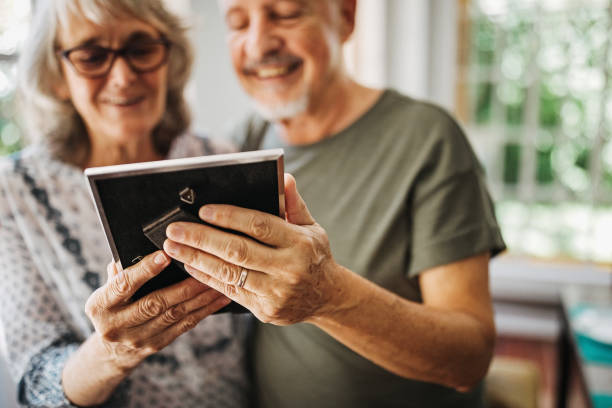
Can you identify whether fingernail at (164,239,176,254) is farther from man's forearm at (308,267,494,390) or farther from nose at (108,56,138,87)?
nose at (108,56,138,87)

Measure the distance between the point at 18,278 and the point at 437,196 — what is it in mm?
888

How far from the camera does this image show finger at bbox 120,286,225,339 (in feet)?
2.38

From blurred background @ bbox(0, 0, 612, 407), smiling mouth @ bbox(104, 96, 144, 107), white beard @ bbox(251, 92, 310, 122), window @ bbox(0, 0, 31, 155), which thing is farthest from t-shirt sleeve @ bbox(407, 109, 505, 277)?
blurred background @ bbox(0, 0, 612, 407)

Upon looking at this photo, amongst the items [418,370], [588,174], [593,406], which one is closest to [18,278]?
[418,370]

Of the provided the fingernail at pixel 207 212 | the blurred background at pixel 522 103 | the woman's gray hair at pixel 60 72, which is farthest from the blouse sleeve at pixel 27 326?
the blurred background at pixel 522 103

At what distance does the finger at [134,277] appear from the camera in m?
0.66

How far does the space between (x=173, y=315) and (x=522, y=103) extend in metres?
3.05

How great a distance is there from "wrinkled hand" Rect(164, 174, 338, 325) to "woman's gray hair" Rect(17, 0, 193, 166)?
60 cm

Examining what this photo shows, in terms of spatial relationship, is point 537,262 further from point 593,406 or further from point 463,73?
point 593,406

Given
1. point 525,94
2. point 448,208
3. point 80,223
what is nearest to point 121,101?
point 80,223

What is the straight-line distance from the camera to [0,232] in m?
0.96

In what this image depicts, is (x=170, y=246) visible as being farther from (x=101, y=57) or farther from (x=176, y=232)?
(x=101, y=57)

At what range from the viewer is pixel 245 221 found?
625 millimetres

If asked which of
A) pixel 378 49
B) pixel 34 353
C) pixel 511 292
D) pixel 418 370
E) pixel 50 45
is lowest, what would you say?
pixel 511 292
